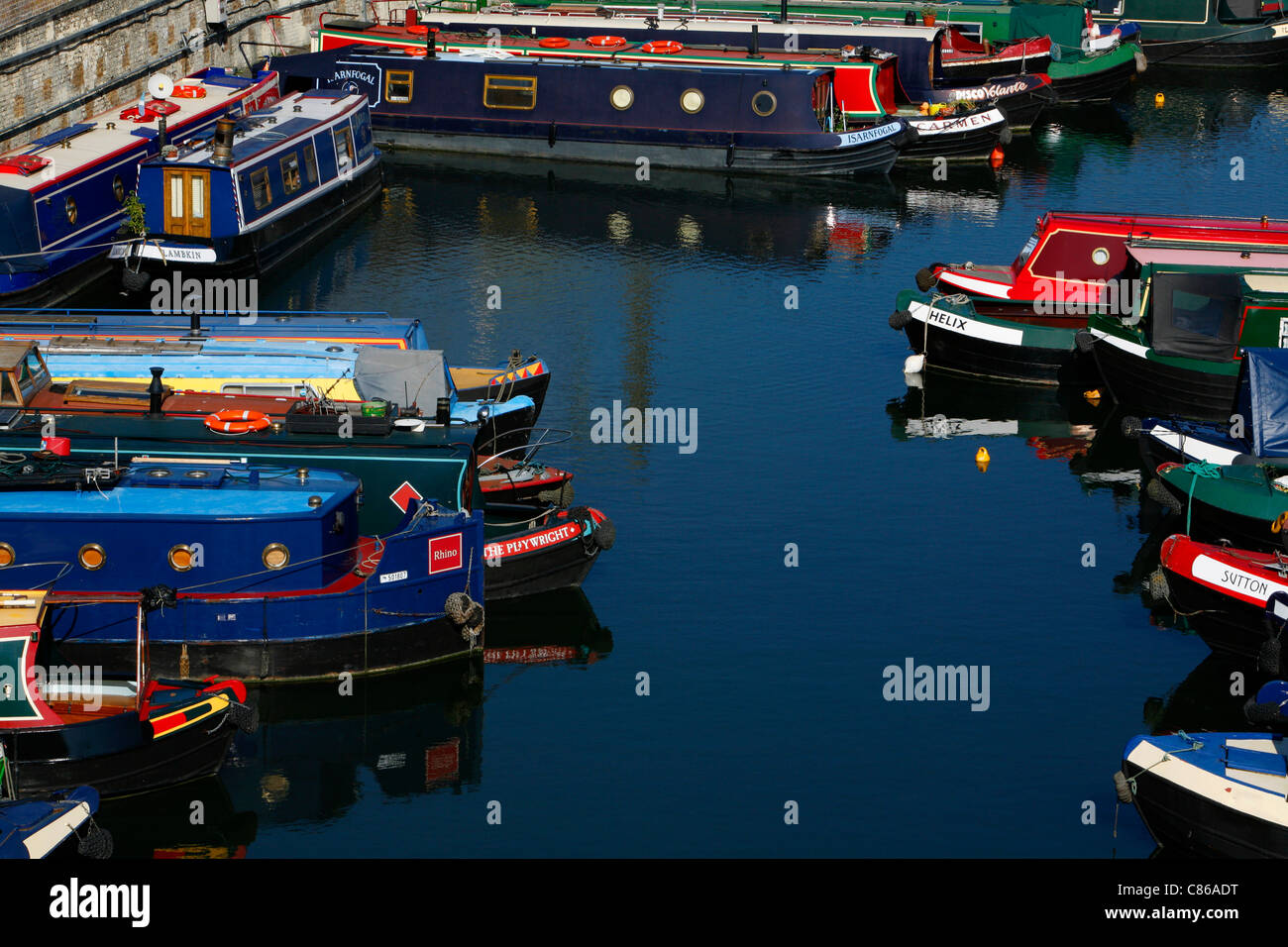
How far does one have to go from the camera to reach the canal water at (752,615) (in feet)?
89.2

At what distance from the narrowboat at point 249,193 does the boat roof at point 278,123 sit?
1.2 inches

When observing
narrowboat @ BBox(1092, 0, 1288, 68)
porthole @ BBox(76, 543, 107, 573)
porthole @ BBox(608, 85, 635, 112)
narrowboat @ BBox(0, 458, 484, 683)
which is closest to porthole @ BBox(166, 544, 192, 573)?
narrowboat @ BBox(0, 458, 484, 683)

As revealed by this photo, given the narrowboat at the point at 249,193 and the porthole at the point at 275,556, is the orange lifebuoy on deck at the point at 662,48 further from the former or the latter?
the porthole at the point at 275,556

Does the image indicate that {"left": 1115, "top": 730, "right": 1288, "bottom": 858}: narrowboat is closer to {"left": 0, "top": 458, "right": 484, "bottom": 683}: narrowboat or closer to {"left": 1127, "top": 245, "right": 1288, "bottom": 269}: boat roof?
{"left": 0, "top": 458, "right": 484, "bottom": 683}: narrowboat

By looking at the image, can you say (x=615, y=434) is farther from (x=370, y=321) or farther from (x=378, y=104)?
(x=378, y=104)

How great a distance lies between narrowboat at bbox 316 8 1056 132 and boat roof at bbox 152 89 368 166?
731 cm

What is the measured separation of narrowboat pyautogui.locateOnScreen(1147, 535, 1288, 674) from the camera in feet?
100

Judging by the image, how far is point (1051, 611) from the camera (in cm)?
3362

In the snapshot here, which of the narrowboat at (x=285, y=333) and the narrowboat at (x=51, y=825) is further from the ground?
the narrowboat at (x=285, y=333)

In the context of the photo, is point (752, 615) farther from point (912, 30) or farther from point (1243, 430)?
point (912, 30)

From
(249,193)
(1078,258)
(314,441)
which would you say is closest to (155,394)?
(314,441)

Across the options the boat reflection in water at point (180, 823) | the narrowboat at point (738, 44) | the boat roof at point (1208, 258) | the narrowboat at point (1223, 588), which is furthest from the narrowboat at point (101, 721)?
the narrowboat at point (738, 44)
